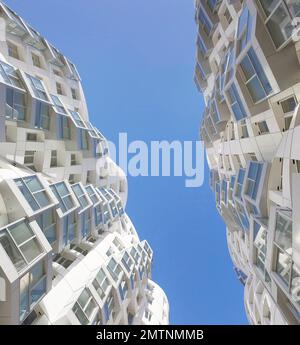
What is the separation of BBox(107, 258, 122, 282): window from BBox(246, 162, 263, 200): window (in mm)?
16878

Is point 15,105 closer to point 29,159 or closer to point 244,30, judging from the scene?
point 29,159

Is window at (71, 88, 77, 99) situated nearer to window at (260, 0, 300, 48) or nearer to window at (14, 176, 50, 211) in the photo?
window at (14, 176, 50, 211)

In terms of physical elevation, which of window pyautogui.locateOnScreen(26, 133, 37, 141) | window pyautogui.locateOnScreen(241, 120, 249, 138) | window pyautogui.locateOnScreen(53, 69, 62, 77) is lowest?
window pyautogui.locateOnScreen(26, 133, 37, 141)

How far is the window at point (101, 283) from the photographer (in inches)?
751

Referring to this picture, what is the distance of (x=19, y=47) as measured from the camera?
72.9ft

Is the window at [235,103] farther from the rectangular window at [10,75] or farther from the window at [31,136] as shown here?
the window at [31,136]

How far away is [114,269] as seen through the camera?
2342 cm

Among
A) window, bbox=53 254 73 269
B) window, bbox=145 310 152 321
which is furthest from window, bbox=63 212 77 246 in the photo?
window, bbox=145 310 152 321

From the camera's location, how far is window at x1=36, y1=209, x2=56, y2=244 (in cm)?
1390

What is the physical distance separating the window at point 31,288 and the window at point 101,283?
690cm

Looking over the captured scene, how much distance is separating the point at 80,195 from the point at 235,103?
17618 mm

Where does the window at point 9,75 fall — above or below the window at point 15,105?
above

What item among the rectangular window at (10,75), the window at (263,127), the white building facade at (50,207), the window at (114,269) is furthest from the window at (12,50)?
the window at (263,127)
